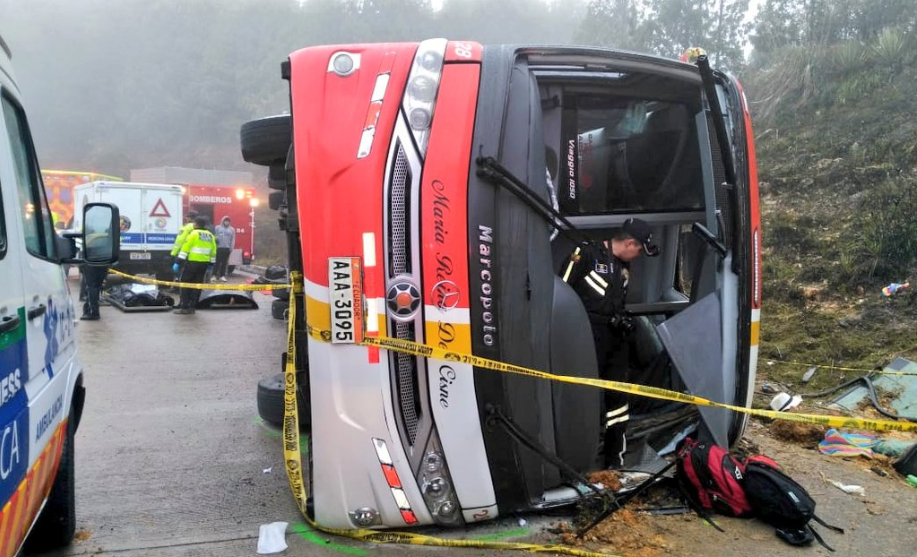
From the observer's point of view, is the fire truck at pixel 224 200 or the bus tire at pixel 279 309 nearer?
the bus tire at pixel 279 309

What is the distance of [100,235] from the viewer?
11.5 feet

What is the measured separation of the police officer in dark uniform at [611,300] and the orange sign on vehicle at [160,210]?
14.0 metres

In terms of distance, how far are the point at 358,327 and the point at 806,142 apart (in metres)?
11.4

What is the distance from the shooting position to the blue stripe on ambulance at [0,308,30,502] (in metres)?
2.02

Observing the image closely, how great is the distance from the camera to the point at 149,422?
5.46 m

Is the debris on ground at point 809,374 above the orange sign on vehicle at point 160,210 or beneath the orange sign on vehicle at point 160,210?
beneath

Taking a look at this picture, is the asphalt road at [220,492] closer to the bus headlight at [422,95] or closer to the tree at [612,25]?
the bus headlight at [422,95]

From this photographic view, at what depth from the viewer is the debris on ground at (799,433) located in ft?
15.8

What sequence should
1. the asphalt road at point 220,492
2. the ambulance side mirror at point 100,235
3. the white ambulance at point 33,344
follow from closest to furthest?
1. the white ambulance at point 33,344
2. the asphalt road at point 220,492
3. the ambulance side mirror at point 100,235

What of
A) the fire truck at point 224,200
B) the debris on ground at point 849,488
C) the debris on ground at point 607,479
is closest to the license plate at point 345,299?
the debris on ground at point 607,479

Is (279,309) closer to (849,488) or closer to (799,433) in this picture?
(799,433)

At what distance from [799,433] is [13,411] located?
15.5 feet

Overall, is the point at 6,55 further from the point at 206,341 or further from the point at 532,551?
the point at 206,341

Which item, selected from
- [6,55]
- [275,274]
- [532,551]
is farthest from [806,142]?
[6,55]
